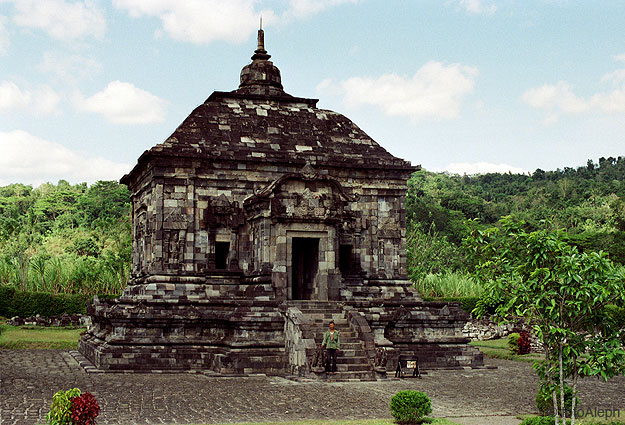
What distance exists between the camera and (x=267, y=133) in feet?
91.0

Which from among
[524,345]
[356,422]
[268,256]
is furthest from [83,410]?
[524,345]

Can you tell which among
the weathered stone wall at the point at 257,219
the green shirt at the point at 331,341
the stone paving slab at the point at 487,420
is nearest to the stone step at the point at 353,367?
the green shirt at the point at 331,341

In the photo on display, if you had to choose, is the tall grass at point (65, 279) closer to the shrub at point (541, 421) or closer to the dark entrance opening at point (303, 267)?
the dark entrance opening at point (303, 267)

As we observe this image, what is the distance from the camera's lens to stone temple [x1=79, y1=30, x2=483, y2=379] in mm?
22719

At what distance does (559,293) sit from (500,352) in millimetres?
19438

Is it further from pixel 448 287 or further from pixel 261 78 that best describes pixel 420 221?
pixel 261 78

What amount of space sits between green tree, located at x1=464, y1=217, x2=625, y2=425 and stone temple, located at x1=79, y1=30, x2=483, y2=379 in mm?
9498

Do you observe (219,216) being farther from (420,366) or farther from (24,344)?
(24,344)

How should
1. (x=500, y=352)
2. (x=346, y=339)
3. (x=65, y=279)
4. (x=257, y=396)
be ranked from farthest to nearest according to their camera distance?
(x=65, y=279)
(x=500, y=352)
(x=346, y=339)
(x=257, y=396)

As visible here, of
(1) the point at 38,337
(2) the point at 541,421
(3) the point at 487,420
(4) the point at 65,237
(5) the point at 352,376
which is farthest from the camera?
(4) the point at 65,237

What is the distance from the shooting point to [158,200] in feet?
83.4

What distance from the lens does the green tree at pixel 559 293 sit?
1087 cm

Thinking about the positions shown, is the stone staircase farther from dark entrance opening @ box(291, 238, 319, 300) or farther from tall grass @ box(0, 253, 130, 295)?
tall grass @ box(0, 253, 130, 295)

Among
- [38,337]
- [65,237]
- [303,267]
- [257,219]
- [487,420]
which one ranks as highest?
[65,237]
